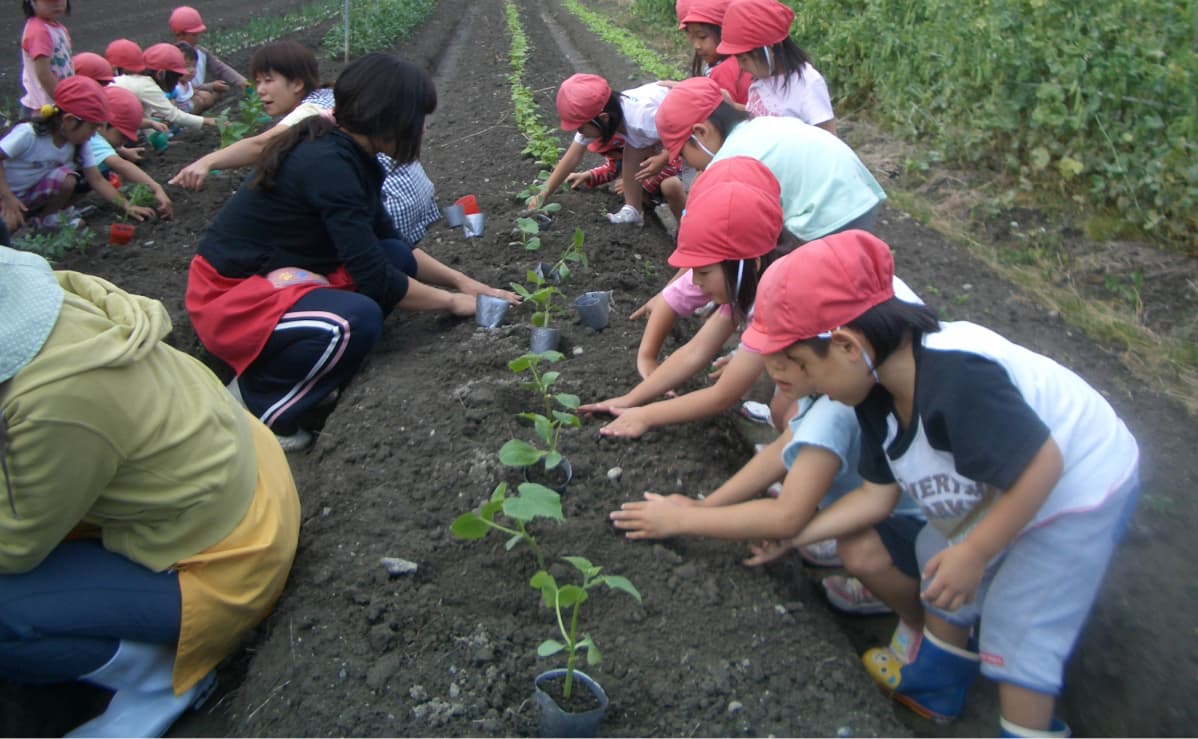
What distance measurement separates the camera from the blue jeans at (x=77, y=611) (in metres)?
2.08

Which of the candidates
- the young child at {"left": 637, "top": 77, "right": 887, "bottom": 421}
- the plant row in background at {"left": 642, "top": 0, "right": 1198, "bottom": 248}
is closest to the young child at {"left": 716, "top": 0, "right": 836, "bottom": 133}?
the young child at {"left": 637, "top": 77, "right": 887, "bottom": 421}

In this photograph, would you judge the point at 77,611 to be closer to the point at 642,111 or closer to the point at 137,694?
the point at 137,694

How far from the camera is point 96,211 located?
19.5 feet

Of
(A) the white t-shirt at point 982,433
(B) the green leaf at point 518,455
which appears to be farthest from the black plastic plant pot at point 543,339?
(A) the white t-shirt at point 982,433

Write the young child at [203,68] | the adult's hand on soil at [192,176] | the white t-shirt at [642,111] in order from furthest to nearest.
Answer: the young child at [203,68]
the white t-shirt at [642,111]
the adult's hand on soil at [192,176]

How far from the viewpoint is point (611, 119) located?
4.65m

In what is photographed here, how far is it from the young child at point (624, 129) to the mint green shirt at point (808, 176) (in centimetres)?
142

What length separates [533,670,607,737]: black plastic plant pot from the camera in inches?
74.5

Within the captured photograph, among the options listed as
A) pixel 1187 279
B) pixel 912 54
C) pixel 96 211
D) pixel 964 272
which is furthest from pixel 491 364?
pixel 912 54

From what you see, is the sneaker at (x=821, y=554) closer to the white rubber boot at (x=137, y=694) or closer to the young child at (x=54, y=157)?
the white rubber boot at (x=137, y=694)

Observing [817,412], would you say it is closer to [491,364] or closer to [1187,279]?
[491,364]

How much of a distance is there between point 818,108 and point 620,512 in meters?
2.65

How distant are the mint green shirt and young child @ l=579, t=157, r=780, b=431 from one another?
1.09 feet

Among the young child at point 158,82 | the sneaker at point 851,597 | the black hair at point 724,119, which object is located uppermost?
the black hair at point 724,119
